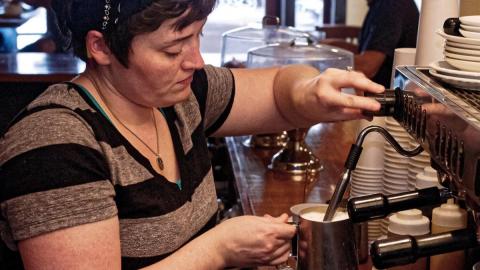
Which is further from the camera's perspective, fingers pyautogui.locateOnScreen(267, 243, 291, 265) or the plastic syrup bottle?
fingers pyautogui.locateOnScreen(267, 243, 291, 265)

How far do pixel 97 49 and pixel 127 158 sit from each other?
19 centimetres

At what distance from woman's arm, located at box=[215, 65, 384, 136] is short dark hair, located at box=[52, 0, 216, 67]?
9.9 inches

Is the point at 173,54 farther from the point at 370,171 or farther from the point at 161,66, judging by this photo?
the point at 370,171

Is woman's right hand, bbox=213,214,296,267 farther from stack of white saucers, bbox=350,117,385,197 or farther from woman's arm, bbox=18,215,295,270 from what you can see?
stack of white saucers, bbox=350,117,385,197

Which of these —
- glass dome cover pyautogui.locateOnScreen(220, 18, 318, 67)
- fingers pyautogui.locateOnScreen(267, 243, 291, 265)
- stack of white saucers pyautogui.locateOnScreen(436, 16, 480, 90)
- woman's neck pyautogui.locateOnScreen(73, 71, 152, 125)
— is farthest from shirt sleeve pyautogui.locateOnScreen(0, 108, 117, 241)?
glass dome cover pyautogui.locateOnScreen(220, 18, 318, 67)

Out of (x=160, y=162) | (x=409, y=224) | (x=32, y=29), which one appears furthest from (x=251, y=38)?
(x=32, y=29)

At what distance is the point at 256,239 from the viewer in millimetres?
1318

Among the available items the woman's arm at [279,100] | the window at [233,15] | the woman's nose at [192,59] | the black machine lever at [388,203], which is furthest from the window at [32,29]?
the black machine lever at [388,203]

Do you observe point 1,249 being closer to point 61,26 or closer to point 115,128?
point 115,128

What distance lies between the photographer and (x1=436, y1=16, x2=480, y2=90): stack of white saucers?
3.39 feet

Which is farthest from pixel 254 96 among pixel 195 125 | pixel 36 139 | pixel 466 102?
pixel 466 102

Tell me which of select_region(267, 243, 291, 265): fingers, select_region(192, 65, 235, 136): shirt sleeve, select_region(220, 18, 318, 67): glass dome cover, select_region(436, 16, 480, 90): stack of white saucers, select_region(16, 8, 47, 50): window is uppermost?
select_region(436, 16, 480, 90): stack of white saucers

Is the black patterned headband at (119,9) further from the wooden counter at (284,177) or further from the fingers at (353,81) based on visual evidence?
the wooden counter at (284,177)

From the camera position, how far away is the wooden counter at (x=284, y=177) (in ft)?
6.19
